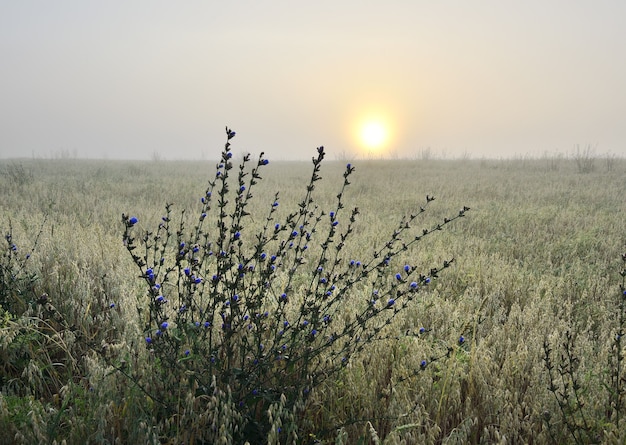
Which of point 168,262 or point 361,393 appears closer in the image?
point 361,393

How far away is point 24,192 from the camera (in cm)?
1066

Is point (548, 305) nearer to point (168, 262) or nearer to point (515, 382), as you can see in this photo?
point (515, 382)

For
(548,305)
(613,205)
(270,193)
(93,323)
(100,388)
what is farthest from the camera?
(270,193)

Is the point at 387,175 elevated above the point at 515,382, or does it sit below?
above

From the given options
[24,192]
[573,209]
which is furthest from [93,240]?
[573,209]

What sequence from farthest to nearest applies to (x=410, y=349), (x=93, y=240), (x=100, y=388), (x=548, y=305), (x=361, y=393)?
(x=93, y=240), (x=548, y=305), (x=410, y=349), (x=361, y=393), (x=100, y=388)

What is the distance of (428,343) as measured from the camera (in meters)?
3.23

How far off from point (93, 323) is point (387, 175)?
15307 mm

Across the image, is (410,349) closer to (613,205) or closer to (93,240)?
(93,240)

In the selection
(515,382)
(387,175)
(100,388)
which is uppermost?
(387,175)

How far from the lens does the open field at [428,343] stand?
84.1 inches

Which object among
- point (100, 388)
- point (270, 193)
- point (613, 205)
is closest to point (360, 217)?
point (270, 193)

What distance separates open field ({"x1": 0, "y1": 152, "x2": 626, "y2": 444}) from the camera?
2137mm

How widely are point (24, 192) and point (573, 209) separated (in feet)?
42.1
